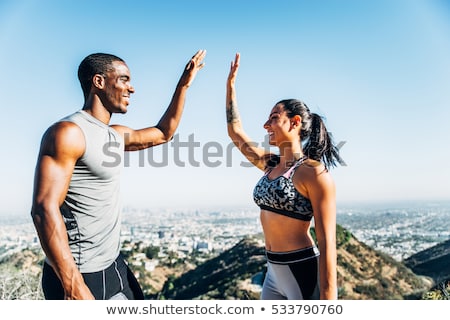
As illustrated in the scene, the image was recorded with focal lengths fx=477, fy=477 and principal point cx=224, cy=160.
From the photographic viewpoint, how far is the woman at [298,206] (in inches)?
99.1

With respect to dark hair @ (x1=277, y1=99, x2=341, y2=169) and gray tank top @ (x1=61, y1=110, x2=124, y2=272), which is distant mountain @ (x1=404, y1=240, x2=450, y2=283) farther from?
gray tank top @ (x1=61, y1=110, x2=124, y2=272)

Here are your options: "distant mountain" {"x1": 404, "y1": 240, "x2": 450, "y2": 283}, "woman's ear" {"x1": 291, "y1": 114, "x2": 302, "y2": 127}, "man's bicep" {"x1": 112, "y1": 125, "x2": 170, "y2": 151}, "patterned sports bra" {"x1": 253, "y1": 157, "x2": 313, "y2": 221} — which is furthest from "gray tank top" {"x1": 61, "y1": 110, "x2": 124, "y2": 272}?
"distant mountain" {"x1": 404, "y1": 240, "x2": 450, "y2": 283}

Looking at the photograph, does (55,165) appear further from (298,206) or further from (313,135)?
(313,135)

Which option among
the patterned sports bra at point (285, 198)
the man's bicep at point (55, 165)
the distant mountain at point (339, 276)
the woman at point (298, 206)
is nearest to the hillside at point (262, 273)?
the distant mountain at point (339, 276)

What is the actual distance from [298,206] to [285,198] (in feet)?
0.28

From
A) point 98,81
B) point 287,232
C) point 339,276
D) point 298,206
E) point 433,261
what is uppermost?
point 98,81

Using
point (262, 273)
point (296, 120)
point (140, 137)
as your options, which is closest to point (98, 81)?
point (140, 137)

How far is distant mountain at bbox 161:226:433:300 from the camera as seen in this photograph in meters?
13.3

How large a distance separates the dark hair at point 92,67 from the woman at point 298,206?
3.28 feet

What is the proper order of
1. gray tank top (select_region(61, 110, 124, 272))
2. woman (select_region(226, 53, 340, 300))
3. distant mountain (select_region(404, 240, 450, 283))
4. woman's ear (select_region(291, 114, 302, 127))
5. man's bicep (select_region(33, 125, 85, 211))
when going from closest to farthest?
1. man's bicep (select_region(33, 125, 85, 211))
2. gray tank top (select_region(61, 110, 124, 272))
3. woman (select_region(226, 53, 340, 300))
4. woman's ear (select_region(291, 114, 302, 127))
5. distant mountain (select_region(404, 240, 450, 283))

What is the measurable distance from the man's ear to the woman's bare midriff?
1.18 m

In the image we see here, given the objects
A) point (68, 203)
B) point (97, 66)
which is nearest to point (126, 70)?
point (97, 66)

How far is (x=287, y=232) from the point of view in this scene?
2711mm

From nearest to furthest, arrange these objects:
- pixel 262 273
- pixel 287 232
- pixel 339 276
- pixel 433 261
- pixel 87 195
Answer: pixel 87 195 < pixel 287 232 < pixel 262 273 < pixel 339 276 < pixel 433 261
